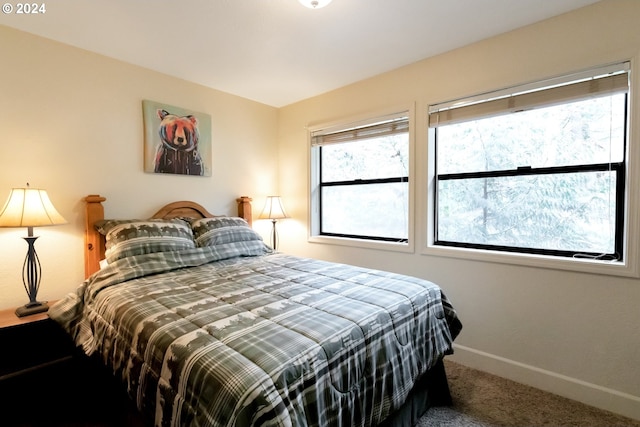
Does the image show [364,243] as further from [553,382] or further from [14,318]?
[14,318]

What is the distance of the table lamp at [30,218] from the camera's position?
5.75 ft

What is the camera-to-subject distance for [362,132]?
9.55ft

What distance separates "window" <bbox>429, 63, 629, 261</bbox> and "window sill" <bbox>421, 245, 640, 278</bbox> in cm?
10

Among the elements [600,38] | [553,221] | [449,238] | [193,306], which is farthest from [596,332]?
[193,306]

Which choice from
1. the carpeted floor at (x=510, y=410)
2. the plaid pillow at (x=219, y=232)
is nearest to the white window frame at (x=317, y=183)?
the plaid pillow at (x=219, y=232)

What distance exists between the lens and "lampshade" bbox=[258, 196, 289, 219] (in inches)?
132

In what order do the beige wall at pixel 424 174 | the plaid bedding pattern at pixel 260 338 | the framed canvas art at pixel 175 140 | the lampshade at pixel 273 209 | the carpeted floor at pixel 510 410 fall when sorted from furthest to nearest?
the lampshade at pixel 273 209, the framed canvas art at pixel 175 140, the beige wall at pixel 424 174, the carpeted floor at pixel 510 410, the plaid bedding pattern at pixel 260 338

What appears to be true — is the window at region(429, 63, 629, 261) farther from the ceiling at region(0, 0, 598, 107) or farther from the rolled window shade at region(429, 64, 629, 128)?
the ceiling at region(0, 0, 598, 107)

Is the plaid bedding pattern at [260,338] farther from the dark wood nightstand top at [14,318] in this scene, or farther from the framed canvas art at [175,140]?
the framed canvas art at [175,140]

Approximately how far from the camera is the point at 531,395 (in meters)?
1.90

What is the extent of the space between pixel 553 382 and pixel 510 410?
16.8 inches

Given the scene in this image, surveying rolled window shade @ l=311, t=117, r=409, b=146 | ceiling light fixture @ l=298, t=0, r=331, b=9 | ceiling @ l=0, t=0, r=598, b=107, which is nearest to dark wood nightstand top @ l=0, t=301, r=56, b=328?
ceiling @ l=0, t=0, r=598, b=107

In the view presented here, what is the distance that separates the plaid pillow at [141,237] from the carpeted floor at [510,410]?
6.50ft

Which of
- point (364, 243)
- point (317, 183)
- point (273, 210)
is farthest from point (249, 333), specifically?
point (317, 183)
